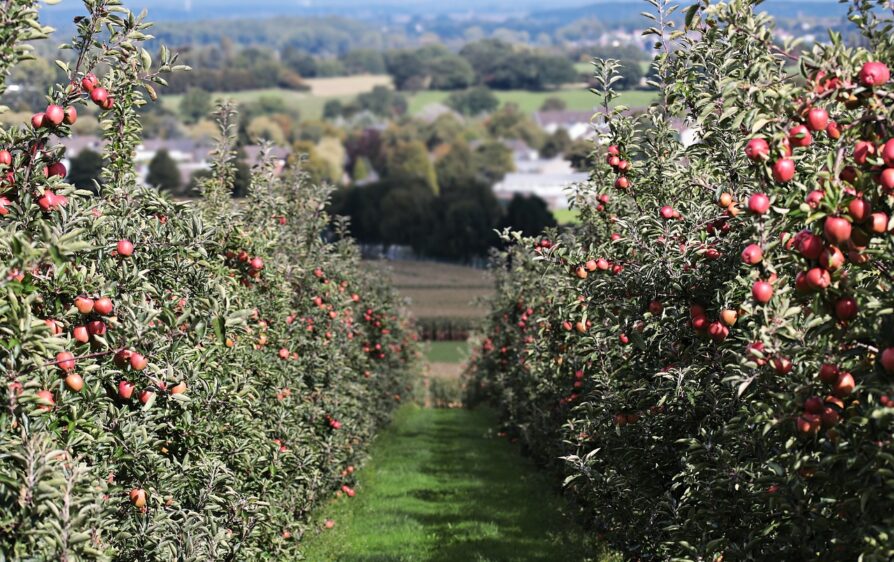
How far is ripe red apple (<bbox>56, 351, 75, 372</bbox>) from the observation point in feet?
16.9

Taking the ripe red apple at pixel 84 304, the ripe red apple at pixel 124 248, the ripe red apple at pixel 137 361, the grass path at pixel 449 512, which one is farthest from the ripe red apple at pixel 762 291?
the grass path at pixel 449 512

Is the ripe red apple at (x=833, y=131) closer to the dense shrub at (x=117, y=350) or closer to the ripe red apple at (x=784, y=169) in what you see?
the ripe red apple at (x=784, y=169)

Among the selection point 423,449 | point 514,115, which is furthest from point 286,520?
point 514,115

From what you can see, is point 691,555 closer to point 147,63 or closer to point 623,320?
point 623,320

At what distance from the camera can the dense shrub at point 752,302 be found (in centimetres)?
438

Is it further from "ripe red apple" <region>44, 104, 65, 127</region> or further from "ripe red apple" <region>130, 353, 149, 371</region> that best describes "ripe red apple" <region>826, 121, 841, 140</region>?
"ripe red apple" <region>44, 104, 65, 127</region>

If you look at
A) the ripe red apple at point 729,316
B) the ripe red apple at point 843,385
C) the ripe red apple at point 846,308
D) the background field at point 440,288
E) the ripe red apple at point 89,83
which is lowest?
the background field at point 440,288

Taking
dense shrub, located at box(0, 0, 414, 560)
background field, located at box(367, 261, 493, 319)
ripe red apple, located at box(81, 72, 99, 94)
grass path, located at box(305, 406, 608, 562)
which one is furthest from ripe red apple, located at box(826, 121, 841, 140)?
background field, located at box(367, 261, 493, 319)

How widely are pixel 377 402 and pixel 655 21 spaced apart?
19055 millimetres

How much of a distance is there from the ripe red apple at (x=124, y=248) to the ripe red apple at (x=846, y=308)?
14.1ft

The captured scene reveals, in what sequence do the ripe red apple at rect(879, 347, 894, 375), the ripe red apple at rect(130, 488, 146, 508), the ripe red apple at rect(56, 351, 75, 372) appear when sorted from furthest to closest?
the ripe red apple at rect(130, 488, 146, 508)
the ripe red apple at rect(56, 351, 75, 372)
the ripe red apple at rect(879, 347, 894, 375)

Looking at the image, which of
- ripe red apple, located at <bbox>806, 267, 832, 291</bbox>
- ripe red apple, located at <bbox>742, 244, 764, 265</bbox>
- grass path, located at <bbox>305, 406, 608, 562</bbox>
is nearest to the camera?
ripe red apple, located at <bbox>806, 267, 832, 291</bbox>

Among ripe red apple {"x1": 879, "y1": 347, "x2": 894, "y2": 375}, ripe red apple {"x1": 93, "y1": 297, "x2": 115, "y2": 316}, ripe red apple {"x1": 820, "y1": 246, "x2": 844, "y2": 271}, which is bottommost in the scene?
ripe red apple {"x1": 93, "y1": 297, "x2": 115, "y2": 316}

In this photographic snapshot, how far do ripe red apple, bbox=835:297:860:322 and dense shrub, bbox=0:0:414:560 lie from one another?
132 inches
